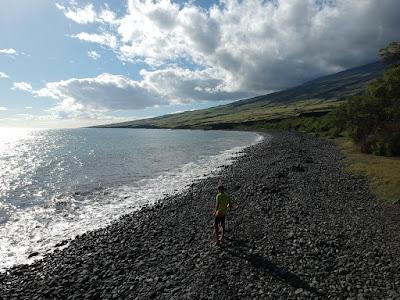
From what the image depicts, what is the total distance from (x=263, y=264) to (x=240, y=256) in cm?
174

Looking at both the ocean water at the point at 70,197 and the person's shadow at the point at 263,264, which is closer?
the person's shadow at the point at 263,264

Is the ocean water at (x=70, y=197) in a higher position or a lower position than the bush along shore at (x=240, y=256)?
lower

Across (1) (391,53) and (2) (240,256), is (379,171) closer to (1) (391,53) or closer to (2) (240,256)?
(1) (391,53)

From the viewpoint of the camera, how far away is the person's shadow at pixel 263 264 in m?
16.3

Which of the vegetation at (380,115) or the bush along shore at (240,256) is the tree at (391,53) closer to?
the vegetation at (380,115)

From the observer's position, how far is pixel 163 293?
54.7 feet

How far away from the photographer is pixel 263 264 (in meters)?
18.6

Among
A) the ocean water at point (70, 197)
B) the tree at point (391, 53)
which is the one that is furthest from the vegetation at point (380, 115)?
the ocean water at point (70, 197)

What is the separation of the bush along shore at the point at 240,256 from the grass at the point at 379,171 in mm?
2171

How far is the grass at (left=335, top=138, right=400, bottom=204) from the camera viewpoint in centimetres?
3247

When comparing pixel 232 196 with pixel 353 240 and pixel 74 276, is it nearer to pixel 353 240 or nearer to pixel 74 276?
pixel 353 240

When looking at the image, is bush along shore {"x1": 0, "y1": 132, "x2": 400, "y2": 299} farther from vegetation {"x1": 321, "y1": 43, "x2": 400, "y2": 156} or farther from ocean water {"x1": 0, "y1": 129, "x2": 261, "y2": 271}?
vegetation {"x1": 321, "y1": 43, "x2": 400, "y2": 156}

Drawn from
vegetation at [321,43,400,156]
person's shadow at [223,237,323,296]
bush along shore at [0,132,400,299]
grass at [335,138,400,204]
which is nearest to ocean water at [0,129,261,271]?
bush along shore at [0,132,400,299]

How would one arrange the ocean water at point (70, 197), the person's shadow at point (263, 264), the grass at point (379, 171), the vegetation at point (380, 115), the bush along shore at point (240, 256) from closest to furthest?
the person's shadow at point (263, 264) → the bush along shore at point (240, 256) → the ocean water at point (70, 197) → the grass at point (379, 171) → the vegetation at point (380, 115)
